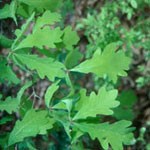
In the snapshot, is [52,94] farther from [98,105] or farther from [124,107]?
[124,107]

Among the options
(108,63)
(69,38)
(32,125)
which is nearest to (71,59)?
(69,38)

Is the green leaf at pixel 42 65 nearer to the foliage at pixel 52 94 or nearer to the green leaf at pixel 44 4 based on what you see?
the foliage at pixel 52 94

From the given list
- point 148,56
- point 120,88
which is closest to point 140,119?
point 120,88

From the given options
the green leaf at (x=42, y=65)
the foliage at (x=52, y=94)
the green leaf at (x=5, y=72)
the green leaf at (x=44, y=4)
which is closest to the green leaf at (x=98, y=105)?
the foliage at (x=52, y=94)

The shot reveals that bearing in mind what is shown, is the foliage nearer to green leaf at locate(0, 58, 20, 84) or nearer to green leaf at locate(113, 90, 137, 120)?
green leaf at locate(0, 58, 20, 84)

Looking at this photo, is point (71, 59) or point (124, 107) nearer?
point (71, 59)

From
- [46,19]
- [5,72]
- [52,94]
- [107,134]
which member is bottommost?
[107,134]

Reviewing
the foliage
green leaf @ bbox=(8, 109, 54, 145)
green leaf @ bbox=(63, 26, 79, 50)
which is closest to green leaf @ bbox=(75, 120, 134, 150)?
the foliage
